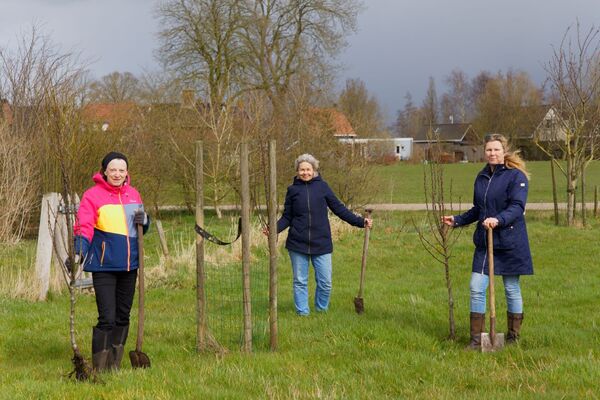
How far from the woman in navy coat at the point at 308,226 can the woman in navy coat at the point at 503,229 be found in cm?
179

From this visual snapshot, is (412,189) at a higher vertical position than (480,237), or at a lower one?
lower

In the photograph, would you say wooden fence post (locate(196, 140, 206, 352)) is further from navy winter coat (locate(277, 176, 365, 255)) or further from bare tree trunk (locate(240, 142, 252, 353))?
navy winter coat (locate(277, 176, 365, 255))

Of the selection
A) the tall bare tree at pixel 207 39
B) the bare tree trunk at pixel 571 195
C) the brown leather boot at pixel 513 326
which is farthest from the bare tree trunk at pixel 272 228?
the tall bare tree at pixel 207 39

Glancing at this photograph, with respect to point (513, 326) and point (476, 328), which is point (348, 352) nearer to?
point (476, 328)

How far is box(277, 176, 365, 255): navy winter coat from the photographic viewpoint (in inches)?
297

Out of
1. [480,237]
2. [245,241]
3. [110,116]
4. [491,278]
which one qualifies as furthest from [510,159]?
[110,116]

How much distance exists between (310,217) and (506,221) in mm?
2426

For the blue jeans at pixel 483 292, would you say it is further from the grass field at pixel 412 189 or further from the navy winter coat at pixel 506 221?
the grass field at pixel 412 189

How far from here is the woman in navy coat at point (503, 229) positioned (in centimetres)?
578

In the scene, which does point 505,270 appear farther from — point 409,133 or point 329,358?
point 409,133

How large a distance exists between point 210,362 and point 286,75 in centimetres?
3100

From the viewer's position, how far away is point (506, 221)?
5656 millimetres

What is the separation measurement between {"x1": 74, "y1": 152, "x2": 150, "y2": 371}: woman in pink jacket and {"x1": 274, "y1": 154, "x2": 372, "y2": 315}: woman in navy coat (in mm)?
2504

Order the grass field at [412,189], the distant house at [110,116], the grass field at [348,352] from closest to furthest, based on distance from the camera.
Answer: the grass field at [348,352] → the distant house at [110,116] → the grass field at [412,189]
